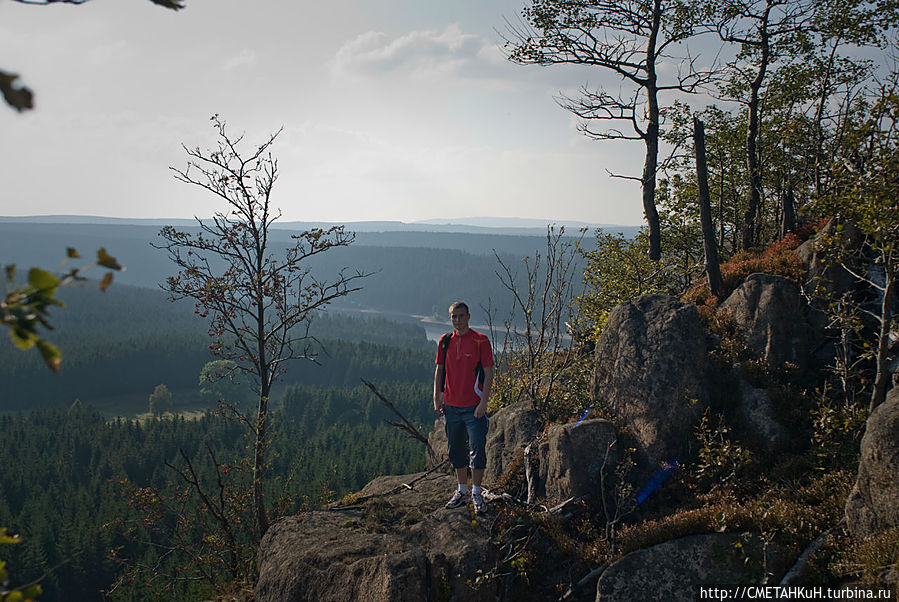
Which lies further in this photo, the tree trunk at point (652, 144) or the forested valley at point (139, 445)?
the forested valley at point (139, 445)

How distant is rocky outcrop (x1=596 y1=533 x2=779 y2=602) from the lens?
718 cm

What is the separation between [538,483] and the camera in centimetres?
1043

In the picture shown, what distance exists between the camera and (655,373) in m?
10.7

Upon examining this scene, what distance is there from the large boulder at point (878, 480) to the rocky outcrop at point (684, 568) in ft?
3.98

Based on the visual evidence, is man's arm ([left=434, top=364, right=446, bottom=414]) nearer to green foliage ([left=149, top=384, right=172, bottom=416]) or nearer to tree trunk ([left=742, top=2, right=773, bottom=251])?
tree trunk ([left=742, top=2, right=773, bottom=251])

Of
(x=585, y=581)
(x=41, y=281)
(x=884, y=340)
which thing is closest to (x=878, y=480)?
(x=884, y=340)

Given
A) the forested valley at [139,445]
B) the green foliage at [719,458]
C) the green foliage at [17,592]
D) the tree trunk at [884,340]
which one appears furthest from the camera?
the forested valley at [139,445]

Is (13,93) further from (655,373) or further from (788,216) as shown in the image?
(788,216)

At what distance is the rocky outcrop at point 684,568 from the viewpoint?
718cm

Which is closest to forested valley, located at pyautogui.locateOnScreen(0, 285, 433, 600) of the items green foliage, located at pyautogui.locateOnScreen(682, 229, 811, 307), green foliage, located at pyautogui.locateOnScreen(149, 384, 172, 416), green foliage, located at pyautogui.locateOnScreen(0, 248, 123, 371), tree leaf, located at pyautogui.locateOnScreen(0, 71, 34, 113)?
green foliage, located at pyautogui.locateOnScreen(0, 248, 123, 371)

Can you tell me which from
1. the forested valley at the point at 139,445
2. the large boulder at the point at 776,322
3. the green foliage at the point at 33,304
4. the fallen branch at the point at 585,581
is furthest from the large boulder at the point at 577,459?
the green foliage at the point at 33,304

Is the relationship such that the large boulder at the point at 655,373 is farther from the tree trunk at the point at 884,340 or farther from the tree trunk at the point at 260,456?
the tree trunk at the point at 260,456

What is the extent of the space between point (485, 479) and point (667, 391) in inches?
162

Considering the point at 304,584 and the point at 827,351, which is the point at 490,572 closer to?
the point at 304,584
